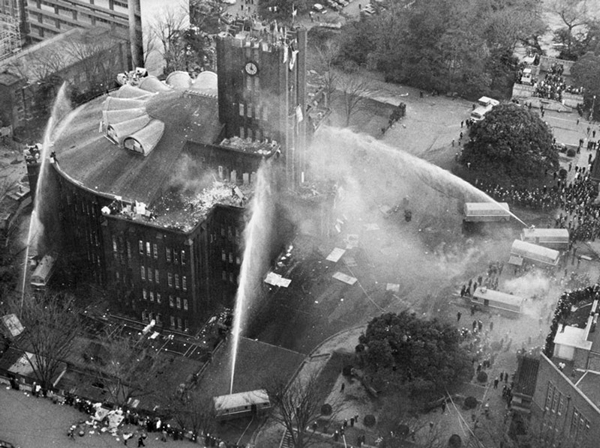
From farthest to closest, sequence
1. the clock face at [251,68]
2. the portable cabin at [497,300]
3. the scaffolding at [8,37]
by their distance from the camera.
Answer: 1. the scaffolding at [8,37]
2. the portable cabin at [497,300]
3. the clock face at [251,68]

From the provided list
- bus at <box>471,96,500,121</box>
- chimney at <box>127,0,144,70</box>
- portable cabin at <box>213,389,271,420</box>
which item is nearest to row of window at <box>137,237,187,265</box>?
portable cabin at <box>213,389,271,420</box>

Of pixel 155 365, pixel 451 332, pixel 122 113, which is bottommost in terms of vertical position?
pixel 155 365

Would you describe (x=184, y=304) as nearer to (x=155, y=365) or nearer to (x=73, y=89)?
(x=155, y=365)

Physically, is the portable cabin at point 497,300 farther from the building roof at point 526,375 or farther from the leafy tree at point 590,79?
the leafy tree at point 590,79

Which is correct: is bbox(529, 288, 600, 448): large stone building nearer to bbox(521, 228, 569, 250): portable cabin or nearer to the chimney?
bbox(521, 228, 569, 250): portable cabin

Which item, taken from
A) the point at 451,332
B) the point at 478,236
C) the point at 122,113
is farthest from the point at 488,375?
the point at 122,113

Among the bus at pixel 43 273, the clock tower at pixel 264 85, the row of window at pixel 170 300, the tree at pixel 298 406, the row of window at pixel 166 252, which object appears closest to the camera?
the tree at pixel 298 406

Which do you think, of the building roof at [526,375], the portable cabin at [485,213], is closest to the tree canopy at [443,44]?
the portable cabin at [485,213]

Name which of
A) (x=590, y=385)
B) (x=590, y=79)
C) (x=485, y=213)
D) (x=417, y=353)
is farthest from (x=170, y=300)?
(x=590, y=79)
